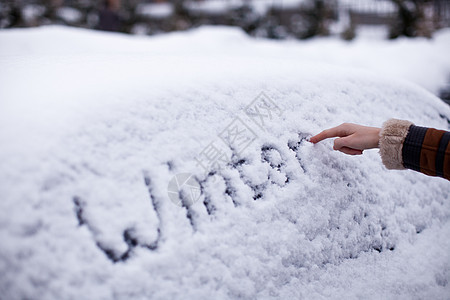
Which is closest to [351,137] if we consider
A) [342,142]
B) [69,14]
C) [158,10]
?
[342,142]

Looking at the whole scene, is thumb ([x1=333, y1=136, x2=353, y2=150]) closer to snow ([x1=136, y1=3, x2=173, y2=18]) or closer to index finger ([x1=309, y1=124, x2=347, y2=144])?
index finger ([x1=309, y1=124, x2=347, y2=144])

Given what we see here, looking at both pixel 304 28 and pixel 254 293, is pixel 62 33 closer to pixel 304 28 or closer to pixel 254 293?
pixel 254 293

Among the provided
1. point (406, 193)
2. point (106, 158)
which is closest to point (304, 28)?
point (406, 193)

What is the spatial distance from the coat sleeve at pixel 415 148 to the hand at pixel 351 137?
0.03m

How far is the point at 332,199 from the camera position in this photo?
1.17 meters

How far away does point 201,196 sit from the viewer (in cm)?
98

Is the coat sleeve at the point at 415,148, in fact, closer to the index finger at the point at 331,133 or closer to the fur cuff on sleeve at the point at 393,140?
the fur cuff on sleeve at the point at 393,140

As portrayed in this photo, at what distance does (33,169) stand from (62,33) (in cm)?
243

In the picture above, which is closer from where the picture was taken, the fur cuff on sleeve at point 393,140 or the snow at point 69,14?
the fur cuff on sleeve at point 393,140

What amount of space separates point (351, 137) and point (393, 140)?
0.47 ft

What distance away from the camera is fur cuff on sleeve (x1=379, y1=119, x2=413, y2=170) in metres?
1.16

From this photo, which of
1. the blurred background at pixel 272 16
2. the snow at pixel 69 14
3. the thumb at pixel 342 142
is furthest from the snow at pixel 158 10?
the thumb at pixel 342 142

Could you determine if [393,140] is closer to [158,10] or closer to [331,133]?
[331,133]

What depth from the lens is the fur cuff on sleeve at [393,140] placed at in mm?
1162
